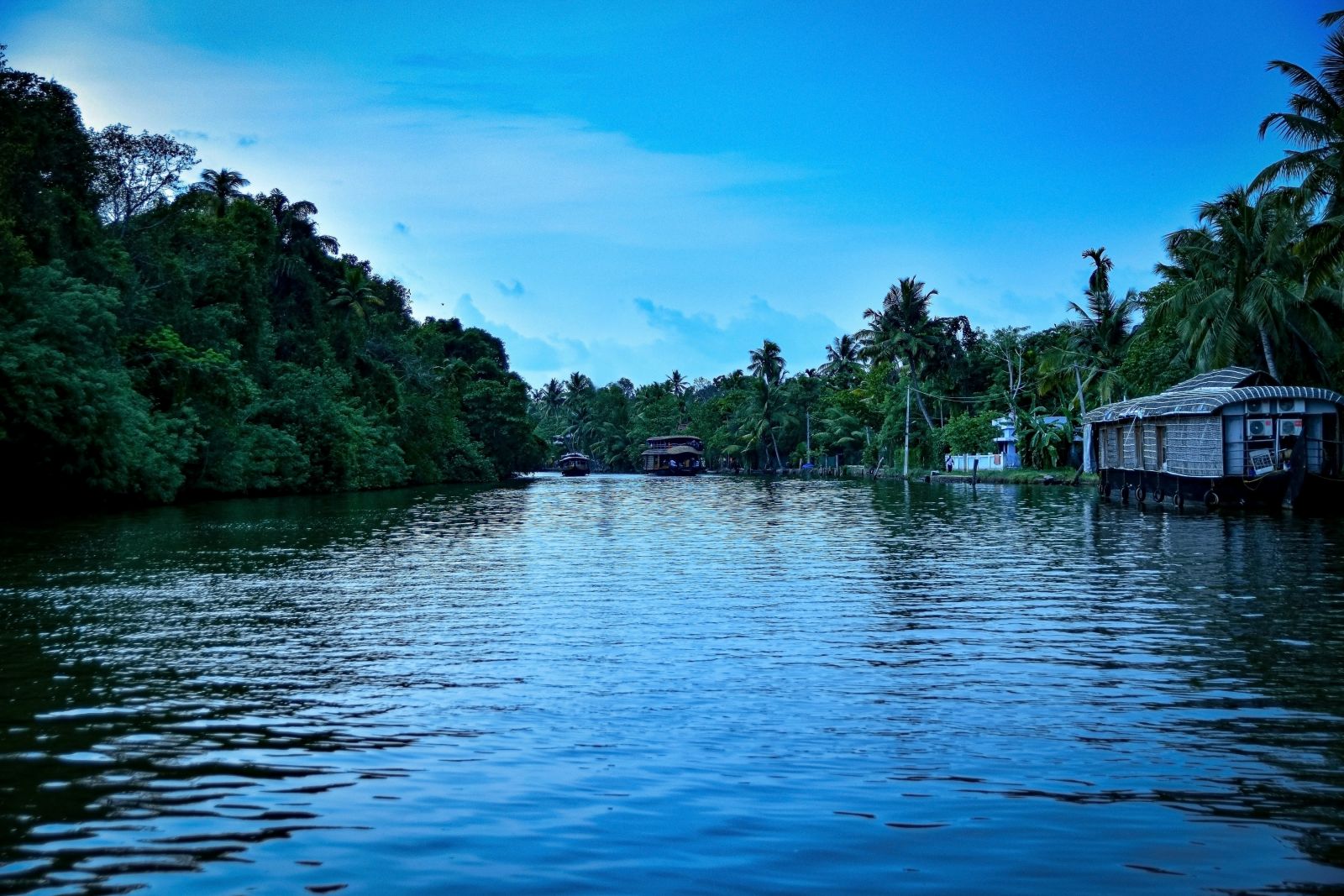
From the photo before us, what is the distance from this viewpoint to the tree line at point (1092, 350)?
126 ft

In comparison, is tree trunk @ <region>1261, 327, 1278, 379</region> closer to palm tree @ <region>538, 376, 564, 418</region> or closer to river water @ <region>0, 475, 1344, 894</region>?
river water @ <region>0, 475, 1344, 894</region>

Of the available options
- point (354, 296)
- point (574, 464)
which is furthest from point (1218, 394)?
point (574, 464)

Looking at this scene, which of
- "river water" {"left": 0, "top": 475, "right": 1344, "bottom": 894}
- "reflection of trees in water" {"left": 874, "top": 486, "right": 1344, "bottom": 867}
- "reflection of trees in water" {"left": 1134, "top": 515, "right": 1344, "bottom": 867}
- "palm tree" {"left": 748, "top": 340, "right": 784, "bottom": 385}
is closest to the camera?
"river water" {"left": 0, "top": 475, "right": 1344, "bottom": 894}

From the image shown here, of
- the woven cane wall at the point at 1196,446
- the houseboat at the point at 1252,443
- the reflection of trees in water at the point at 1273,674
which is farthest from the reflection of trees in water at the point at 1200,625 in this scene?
the woven cane wall at the point at 1196,446

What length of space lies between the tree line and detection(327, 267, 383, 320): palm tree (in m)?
39.2

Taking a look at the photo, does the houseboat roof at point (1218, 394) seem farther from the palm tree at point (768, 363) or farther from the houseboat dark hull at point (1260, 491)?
the palm tree at point (768, 363)

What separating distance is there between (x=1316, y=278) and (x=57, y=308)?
40.3 metres

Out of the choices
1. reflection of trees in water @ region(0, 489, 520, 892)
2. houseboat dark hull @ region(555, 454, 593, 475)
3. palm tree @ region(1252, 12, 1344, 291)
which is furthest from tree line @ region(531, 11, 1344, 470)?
reflection of trees in water @ region(0, 489, 520, 892)

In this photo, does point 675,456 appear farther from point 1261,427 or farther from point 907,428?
point 1261,427

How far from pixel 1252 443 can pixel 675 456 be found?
85.7 m

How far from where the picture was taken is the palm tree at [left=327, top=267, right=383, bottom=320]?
77250 millimetres

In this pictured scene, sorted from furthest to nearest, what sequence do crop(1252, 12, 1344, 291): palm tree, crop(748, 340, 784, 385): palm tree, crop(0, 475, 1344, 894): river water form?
1. crop(748, 340, 784, 385): palm tree
2. crop(1252, 12, 1344, 291): palm tree
3. crop(0, 475, 1344, 894): river water

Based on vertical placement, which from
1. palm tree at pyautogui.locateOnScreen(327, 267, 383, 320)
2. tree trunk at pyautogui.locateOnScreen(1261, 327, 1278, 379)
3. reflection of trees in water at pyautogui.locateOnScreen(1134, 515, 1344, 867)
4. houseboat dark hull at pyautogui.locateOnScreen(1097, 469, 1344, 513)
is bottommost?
reflection of trees in water at pyautogui.locateOnScreen(1134, 515, 1344, 867)

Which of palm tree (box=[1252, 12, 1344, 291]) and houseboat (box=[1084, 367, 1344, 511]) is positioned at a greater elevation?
palm tree (box=[1252, 12, 1344, 291])
